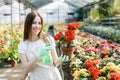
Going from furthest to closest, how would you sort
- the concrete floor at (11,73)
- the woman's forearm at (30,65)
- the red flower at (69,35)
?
the concrete floor at (11,73)
the red flower at (69,35)
the woman's forearm at (30,65)

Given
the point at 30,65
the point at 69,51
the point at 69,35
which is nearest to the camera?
the point at 30,65

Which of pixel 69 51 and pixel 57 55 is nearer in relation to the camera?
pixel 57 55

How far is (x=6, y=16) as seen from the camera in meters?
28.2

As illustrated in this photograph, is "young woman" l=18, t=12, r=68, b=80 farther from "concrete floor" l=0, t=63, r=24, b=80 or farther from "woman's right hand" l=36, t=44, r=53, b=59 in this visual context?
"concrete floor" l=0, t=63, r=24, b=80

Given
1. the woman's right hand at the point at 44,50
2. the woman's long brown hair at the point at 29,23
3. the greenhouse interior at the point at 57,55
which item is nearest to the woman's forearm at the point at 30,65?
the greenhouse interior at the point at 57,55

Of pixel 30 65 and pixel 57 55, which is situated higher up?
pixel 30 65

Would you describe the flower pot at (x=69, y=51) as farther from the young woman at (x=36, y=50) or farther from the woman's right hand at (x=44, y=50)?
the woman's right hand at (x=44, y=50)

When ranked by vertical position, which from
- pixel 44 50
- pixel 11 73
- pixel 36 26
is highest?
pixel 36 26

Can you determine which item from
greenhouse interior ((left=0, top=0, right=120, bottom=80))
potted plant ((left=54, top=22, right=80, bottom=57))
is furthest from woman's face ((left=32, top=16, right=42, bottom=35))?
potted plant ((left=54, top=22, right=80, bottom=57))

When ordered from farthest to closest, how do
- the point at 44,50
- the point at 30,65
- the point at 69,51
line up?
the point at 69,51
the point at 30,65
the point at 44,50

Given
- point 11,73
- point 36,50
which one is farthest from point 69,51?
point 36,50

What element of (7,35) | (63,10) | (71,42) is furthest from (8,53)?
(63,10)

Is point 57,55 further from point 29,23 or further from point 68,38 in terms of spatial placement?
point 29,23

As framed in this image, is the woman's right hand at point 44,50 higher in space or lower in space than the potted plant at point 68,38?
higher
